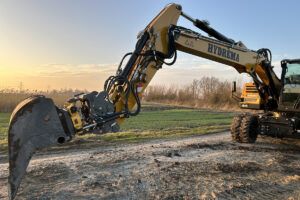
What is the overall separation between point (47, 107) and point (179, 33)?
2.97 meters

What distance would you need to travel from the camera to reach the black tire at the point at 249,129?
7.74 metres

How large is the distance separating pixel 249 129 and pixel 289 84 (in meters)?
1.91

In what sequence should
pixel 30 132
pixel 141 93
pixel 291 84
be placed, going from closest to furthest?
pixel 30 132, pixel 141 93, pixel 291 84

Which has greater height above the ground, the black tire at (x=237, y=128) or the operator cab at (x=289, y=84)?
the operator cab at (x=289, y=84)

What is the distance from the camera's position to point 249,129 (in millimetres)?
7805

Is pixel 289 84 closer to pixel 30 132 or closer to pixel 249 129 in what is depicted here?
pixel 249 129

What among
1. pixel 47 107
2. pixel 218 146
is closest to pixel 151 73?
pixel 47 107

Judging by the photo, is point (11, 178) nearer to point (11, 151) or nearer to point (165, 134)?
point (11, 151)

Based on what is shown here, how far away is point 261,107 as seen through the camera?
816cm

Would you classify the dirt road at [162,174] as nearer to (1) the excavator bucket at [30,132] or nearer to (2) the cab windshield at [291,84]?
(1) the excavator bucket at [30,132]

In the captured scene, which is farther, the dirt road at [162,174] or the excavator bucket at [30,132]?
the dirt road at [162,174]

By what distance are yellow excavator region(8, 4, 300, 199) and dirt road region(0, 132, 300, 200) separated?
3.12 feet

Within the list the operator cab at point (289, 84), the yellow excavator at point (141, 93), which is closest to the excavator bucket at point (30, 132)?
the yellow excavator at point (141, 93)

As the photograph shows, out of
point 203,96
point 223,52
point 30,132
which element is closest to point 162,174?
point 30,132
